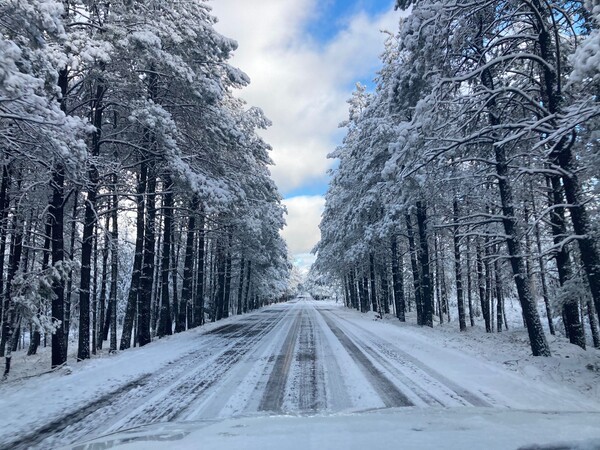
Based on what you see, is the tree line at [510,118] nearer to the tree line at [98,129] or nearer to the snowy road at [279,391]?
the snowy road at [279,391]

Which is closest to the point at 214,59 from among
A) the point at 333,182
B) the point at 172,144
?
the point at 172,144

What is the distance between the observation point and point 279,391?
6277 mm

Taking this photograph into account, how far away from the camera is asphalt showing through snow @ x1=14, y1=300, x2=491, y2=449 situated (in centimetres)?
496

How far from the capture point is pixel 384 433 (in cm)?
343

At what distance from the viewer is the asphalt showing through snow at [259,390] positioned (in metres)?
4.96

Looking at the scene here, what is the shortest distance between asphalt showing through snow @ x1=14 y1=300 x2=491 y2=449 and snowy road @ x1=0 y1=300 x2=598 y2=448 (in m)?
0.02

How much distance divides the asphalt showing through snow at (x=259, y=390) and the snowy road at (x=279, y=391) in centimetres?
2

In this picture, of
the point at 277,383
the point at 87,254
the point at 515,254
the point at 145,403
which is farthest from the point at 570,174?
the point at 87,254

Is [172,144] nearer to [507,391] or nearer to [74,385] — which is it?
[74,385]

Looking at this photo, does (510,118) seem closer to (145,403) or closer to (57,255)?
(145,403)

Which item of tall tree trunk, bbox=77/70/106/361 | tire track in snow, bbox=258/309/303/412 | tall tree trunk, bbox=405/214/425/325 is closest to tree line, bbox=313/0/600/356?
tire track in snow, bbox=258/309/303/412

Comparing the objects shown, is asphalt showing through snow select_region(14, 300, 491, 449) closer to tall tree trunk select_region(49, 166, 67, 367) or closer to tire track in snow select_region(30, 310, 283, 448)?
tire track in snow select_region(30, 310, 283, 448)

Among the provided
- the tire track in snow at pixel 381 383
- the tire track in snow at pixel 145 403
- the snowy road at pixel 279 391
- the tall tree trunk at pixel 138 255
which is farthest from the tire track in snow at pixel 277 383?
the tall tree trunk at pixel 138 255

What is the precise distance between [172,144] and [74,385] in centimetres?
785
